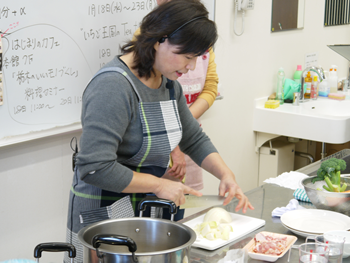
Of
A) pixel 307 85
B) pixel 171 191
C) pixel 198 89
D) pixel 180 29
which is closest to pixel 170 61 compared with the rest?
pixel 180 29

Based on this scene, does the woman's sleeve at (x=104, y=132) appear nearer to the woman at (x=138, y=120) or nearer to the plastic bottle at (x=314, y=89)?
the woman at (x=138, y=120)

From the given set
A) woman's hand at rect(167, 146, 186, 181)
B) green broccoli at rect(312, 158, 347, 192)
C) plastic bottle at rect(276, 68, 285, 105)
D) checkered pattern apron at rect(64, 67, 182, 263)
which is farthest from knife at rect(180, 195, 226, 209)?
plastic bottle at rect(276, 68, 285, 105)

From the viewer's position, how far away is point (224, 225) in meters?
1.29

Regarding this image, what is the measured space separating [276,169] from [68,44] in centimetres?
198

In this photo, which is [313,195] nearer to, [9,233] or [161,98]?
[161,98]

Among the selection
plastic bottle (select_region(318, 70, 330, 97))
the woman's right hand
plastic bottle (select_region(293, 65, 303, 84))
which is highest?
plastic bottle (select_region(293, 65, 303, 84))

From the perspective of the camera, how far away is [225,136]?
3.04m

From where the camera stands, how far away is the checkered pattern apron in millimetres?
1350

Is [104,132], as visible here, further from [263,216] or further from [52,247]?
[263,216]

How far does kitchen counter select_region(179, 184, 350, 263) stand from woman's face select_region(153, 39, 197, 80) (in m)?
0.46

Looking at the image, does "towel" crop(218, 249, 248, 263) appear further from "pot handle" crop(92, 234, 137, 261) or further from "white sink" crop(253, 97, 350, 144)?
"white sink" crop(253, 97, 350, 144)

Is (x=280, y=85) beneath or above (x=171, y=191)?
above

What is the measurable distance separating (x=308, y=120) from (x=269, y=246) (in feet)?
A: 6.26

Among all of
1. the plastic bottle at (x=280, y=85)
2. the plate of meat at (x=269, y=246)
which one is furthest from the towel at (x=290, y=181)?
the plastic bottle at (x=280, y=85)
